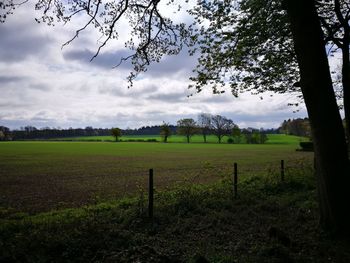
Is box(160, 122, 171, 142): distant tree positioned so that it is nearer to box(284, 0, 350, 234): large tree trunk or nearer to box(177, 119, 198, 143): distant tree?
Result: box(177, 119, 198, 143): distant tree

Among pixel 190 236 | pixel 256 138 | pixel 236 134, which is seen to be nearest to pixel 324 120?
pixel 190 236

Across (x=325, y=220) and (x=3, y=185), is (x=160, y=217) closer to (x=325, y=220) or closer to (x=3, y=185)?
(x=325, y=220)

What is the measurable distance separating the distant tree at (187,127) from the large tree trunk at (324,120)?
522 feet

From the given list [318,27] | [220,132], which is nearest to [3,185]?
[318,27]

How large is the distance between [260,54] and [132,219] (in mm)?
10189

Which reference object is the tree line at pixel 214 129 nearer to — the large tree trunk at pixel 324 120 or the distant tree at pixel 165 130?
the distant tree at pixel 165 130

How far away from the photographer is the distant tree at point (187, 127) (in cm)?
16650

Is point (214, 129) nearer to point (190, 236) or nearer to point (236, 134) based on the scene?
point (236, 134)

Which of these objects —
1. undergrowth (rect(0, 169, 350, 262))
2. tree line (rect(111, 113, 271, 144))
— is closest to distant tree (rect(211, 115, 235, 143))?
tree line (rect(111, 113, 271, 144))

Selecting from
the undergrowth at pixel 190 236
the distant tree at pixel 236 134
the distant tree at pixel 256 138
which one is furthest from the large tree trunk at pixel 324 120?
the distant tree at pixel 236 134

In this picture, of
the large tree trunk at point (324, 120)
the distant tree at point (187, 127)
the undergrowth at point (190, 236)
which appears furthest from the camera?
the distant tree at point (187, 127)

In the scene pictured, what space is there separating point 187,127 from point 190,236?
159 metres

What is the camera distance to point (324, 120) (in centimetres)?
706

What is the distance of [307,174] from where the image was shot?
54.5 feet
